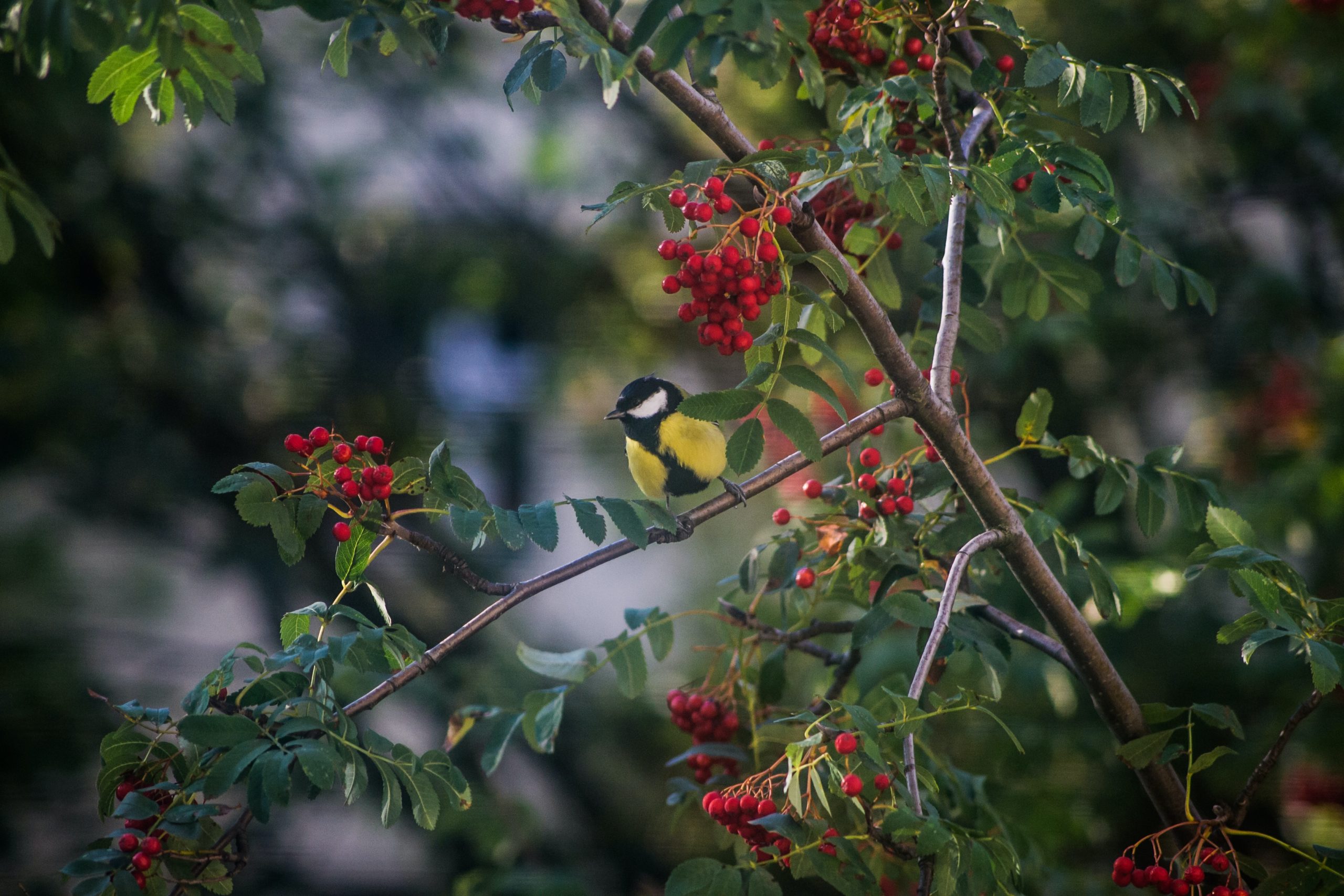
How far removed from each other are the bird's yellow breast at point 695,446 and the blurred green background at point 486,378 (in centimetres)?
61

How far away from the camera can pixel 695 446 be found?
1.09 meters

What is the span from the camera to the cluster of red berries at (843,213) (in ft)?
3.08

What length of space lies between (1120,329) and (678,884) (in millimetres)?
1542

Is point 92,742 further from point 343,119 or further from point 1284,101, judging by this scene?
point 1284,101

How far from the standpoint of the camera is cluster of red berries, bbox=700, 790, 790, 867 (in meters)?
0.70

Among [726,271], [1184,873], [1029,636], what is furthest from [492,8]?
[1184,873]

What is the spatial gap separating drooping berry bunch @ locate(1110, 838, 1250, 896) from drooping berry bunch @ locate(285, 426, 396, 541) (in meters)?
0.59

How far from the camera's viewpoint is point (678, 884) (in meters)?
0.68

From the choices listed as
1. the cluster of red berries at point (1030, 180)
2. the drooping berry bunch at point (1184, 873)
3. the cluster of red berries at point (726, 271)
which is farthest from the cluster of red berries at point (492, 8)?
the drooping berry bunch at point (1184, 873)

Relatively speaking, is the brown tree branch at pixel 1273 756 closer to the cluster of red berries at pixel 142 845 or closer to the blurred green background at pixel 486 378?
the cluster of red berries at pixel 142 845

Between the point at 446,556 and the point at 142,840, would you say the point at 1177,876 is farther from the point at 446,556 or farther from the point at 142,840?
the point at 142,840

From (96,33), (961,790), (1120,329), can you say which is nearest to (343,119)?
(1120,329)

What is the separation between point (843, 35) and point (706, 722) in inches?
24.6

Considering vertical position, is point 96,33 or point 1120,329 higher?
point 96,33
